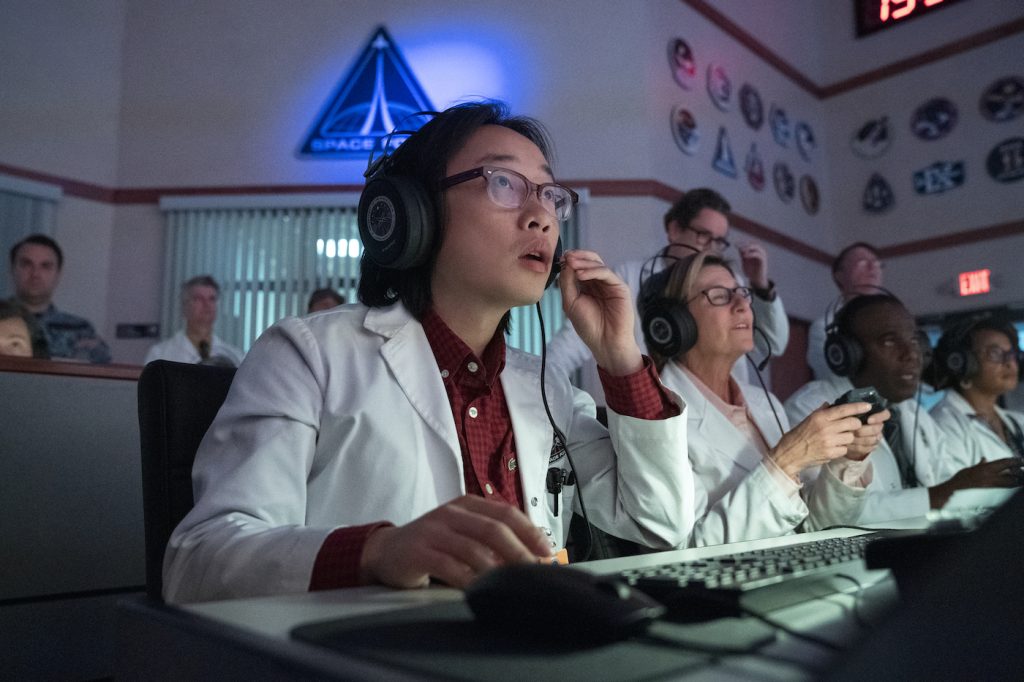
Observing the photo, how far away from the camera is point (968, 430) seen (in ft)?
9.05

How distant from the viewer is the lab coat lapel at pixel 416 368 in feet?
3.58

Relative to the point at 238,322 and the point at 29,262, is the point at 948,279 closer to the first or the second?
the point at 238,322

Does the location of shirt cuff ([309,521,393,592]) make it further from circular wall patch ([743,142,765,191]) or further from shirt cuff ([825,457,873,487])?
circular wall patch ([743,142,765,191])

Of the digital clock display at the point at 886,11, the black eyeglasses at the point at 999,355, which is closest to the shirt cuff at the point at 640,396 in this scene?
the black eyeglasses at the point at 999,355

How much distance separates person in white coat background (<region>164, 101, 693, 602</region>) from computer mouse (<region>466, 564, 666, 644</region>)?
320 millimetres

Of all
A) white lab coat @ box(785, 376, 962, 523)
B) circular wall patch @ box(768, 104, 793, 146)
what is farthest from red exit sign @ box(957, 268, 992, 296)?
white lab coat @ box(785, 376, 962, 523)

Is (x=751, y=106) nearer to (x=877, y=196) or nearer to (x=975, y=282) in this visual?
(x=877, y=196)

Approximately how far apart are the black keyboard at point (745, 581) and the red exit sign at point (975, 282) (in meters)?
6.33

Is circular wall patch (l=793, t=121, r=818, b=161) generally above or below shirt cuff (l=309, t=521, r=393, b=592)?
above

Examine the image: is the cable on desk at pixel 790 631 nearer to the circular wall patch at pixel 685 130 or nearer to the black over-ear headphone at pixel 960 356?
the black over-ear headphone at pixel 960 356

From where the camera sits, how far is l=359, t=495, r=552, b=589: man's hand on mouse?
63 cm

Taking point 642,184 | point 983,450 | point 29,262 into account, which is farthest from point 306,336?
point 642,184

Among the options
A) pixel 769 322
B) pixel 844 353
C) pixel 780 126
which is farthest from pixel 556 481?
pixel 780 126

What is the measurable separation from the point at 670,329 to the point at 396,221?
938 mm
